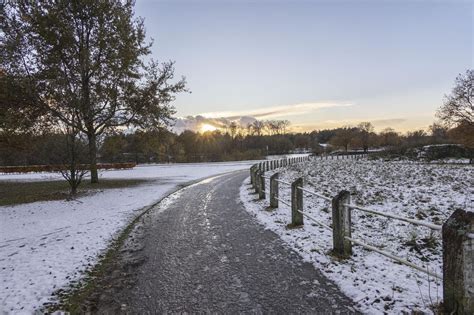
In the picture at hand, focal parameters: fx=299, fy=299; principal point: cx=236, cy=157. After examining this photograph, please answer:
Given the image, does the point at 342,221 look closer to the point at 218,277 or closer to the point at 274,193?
the point at 218,277

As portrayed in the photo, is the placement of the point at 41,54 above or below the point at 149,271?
above

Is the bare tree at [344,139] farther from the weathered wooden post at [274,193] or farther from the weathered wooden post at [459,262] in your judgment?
the weathered wooden post at [459,262]

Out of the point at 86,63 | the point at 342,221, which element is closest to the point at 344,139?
the point at 86,63

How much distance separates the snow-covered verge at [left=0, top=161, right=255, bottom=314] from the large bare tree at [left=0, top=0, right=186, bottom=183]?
17.4 ft

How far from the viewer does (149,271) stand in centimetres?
538

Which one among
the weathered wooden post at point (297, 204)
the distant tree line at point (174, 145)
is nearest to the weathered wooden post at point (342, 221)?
Answer: the weathered wooden post at point (297, 204)

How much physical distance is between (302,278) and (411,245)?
294cm

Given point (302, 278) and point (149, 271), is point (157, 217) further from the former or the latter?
point (302, 278)

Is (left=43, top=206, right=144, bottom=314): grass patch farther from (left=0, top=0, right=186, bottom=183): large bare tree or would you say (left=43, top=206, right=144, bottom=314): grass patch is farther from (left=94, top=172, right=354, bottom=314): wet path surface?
(left=0, top=0, right=186, bottom=183): large bare tree

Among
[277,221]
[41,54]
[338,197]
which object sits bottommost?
[277,221]

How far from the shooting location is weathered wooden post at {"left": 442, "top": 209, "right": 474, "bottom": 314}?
10.6ft

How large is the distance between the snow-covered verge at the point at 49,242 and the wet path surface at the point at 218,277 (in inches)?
38.2

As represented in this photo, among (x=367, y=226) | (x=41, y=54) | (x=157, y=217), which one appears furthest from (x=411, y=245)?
(x=41, y=54)

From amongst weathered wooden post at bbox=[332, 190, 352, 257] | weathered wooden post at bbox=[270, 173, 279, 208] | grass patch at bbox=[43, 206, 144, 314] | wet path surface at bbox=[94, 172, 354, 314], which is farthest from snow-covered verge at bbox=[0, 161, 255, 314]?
weathered wooden post at bbox=[270, 173, 279, 208]
